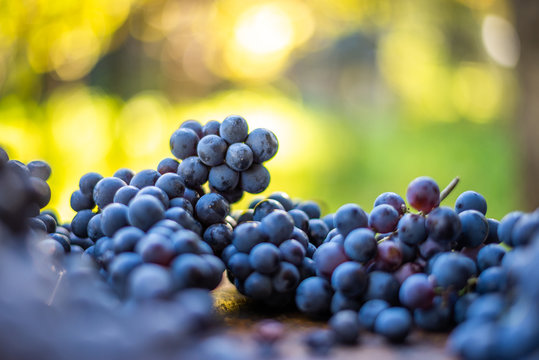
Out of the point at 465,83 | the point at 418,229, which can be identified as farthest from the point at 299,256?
the point at 465,83

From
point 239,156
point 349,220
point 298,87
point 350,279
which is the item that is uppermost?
point 298,87

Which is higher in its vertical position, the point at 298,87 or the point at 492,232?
the point at 298,87

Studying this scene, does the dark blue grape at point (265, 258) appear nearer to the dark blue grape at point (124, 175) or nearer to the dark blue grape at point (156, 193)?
the dark blue grape at point (156, 193)

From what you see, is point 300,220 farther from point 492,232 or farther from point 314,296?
point 492,232

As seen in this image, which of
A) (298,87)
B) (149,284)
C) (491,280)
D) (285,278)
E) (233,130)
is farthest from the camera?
(298,87)

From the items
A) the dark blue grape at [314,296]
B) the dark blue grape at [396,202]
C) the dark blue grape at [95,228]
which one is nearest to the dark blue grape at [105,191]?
the dark blue grape at [95,228]

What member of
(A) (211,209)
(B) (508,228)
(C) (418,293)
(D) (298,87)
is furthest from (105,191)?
(D) (298,87)

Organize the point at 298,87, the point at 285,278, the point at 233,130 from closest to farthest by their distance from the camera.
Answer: the point at 285,278 → the point at 233,130 → the point at 298,87
